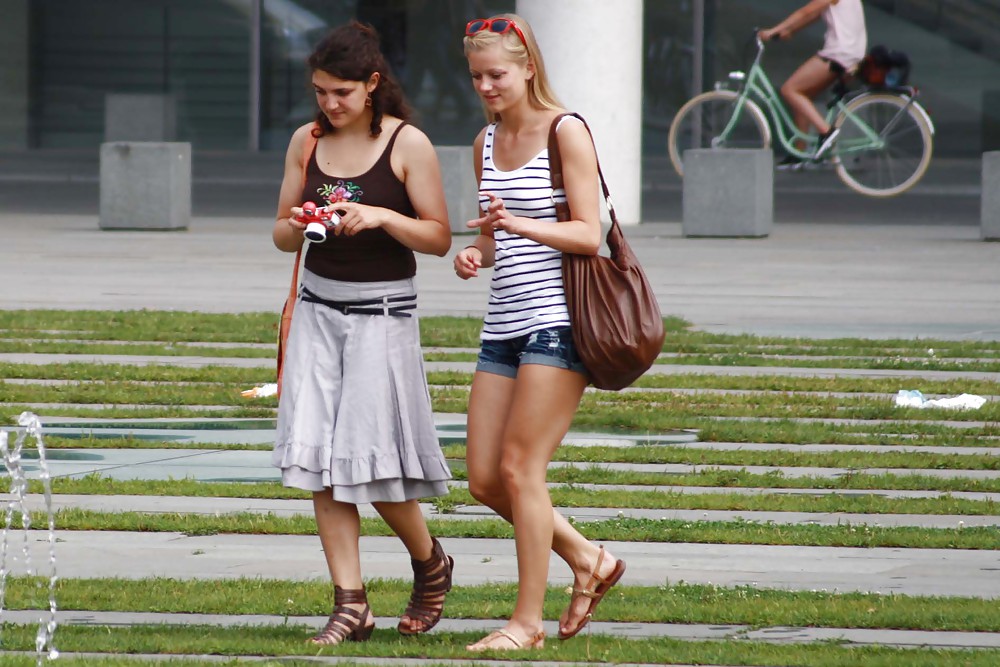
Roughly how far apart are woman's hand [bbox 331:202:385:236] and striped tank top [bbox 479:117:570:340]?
0.99ft

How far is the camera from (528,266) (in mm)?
5285

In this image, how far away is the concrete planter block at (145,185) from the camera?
20391 millimetres

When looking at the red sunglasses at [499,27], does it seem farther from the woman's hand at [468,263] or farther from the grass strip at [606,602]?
the grass strip at [606,602]

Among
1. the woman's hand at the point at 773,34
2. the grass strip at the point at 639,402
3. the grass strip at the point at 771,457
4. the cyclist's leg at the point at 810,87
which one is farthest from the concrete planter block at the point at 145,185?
the grass strip at the point at 771,457

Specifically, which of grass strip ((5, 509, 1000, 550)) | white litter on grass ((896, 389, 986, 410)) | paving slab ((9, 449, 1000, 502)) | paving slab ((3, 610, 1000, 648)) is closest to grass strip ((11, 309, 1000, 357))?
white litter on grass ((896, 389, 986, 410))

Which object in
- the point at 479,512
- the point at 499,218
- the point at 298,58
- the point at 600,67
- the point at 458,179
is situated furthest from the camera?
the point at 298,58

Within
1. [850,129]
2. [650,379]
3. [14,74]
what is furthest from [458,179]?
[14,74]

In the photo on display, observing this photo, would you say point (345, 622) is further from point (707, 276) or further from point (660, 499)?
point (707, 276)

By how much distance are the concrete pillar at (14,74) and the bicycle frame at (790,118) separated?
19580mm

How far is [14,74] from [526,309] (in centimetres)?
3383

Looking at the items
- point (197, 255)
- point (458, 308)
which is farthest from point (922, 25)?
point (458, 308)

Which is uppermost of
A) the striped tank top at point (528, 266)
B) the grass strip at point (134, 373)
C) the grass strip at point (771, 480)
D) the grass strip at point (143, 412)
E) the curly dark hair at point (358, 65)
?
the curly dark hair at point (358, 65)

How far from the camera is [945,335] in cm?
1255

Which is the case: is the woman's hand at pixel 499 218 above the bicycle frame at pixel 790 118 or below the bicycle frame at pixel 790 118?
below
